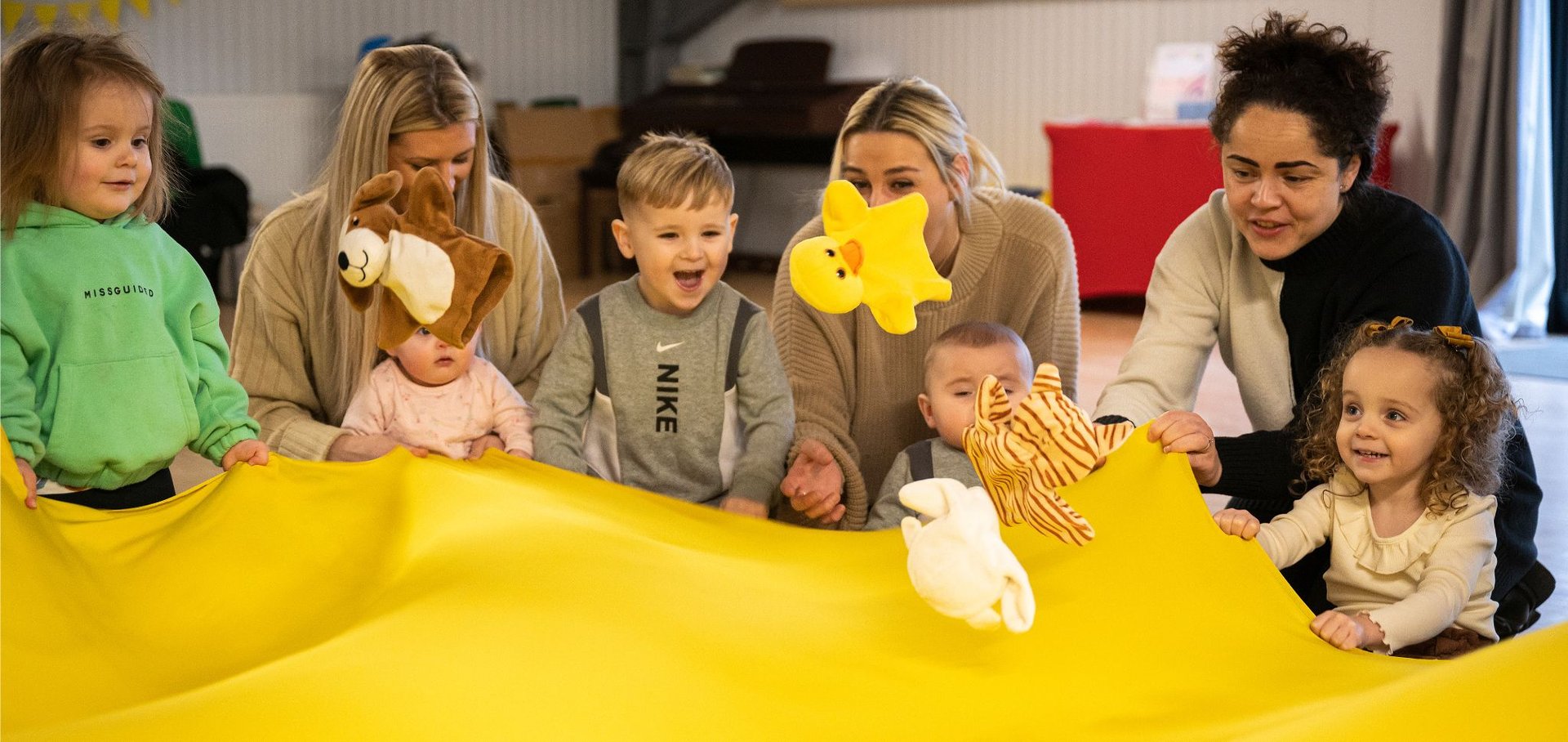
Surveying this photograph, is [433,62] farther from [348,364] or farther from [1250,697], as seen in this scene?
[1250,697]

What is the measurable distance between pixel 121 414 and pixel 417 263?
445 millimetres

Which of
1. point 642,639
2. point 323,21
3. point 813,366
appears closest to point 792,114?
point 323,21

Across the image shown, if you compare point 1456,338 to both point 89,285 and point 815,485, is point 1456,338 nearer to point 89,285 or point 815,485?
point 815,485

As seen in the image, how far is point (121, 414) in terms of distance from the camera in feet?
5.92

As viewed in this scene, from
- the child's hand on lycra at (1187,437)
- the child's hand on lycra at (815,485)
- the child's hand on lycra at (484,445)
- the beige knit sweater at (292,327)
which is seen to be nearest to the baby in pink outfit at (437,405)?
the child's hand on lycra at (484,445)

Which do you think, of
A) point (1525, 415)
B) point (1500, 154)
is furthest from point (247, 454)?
point (1500, 154)

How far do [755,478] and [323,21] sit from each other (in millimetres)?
5810

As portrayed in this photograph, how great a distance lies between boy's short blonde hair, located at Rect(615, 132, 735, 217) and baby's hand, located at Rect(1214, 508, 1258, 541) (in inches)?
31.2

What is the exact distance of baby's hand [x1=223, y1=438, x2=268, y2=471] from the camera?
1812 millimetres

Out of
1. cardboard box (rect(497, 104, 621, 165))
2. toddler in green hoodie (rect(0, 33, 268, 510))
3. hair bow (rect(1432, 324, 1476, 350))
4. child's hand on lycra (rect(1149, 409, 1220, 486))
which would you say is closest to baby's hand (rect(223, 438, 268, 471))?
toddler in green hoodie (rect(0, 33, 268, 510))

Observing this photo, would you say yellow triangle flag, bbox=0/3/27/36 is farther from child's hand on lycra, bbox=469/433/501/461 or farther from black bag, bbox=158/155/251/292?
child's hand on lycra, bbox=469/433/501/461

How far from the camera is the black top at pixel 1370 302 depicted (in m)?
1.92

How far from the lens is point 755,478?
2.02 metres

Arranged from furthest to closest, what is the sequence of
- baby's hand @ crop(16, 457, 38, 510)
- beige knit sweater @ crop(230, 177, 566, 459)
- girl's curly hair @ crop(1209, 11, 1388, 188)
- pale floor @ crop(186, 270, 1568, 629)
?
pale floor @ crop(186, 270, 1568, 629)
beige knit sweater @ crop(230, 177, 566, 459)
girl's curly hair @ crop(1209, 11, 1388, 188)
baby's hand @ crop(16, 457, 38, 510)
